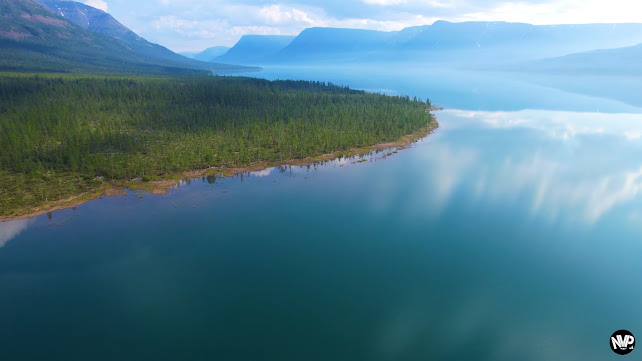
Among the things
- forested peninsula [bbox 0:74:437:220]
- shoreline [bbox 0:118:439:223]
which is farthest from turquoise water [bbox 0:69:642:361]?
forested peninsula [bbox 0:74:437:220]

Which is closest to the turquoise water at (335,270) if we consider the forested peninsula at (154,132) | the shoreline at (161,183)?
the shoreline at (161,183)

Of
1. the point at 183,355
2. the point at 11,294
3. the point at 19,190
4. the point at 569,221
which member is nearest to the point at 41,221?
the point at 19,190

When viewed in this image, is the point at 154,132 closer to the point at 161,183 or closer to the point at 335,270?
the point at 161,183

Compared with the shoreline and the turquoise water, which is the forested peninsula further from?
the turquoise water

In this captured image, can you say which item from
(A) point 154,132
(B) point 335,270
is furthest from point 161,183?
(B) point 335,270

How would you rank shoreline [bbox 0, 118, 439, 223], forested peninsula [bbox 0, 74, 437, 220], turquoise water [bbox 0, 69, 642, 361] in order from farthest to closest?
1. forested peninsula [bbox 0, 74, 437, 220]
2. shoreline [bbox 0, 118, 439, 223]
3. turquoise water [bbox 0, 69, 642, 361]

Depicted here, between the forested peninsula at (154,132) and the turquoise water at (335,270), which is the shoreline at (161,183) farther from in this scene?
the turquoise water at (335,270)

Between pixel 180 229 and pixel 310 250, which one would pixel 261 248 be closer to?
pixel 310 250
